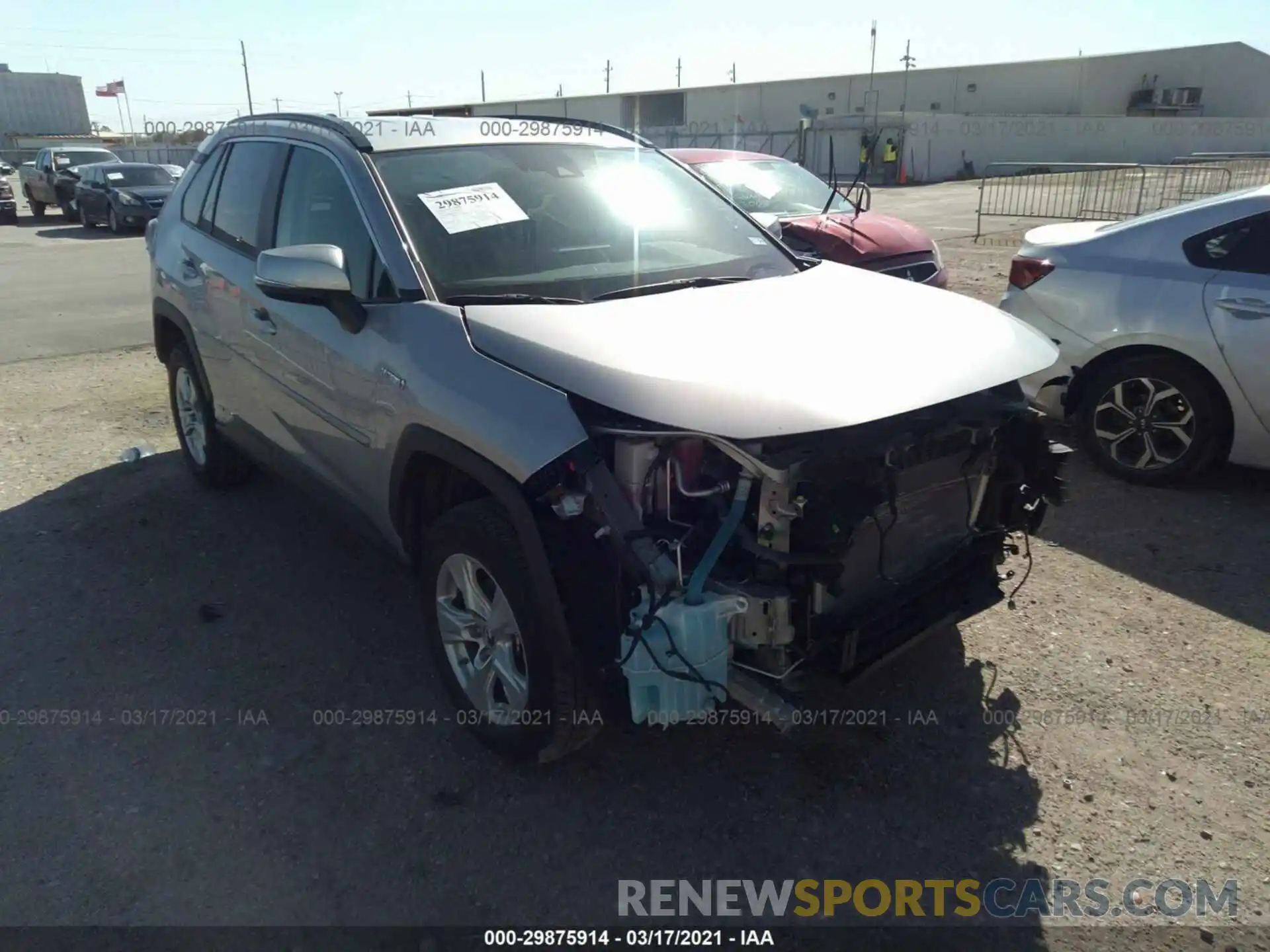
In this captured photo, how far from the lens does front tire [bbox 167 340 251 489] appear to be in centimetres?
508

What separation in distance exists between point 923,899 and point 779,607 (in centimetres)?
89

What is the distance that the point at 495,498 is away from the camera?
108 inches

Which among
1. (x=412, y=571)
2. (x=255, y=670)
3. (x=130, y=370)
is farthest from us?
(x=130, y=370)

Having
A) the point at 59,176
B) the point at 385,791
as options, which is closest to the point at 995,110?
the point at 59,176

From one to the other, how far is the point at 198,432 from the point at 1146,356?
17.1 feet

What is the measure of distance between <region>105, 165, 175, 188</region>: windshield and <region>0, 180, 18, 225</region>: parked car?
563 centimetres

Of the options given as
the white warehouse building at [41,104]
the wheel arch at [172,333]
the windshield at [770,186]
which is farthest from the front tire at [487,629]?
the white warehouse building at [41,104]

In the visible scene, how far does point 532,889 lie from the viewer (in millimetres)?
2578

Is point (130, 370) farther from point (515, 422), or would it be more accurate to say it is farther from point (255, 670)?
point (515, 422)

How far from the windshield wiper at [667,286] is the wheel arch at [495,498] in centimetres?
75

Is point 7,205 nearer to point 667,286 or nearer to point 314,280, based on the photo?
point 314,280

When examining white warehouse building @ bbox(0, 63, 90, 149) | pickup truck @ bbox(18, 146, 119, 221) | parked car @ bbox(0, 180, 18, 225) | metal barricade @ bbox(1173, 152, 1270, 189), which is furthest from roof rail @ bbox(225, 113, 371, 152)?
white warehouse building @ bbox(0, 63, 90, 149)

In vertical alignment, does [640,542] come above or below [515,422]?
below

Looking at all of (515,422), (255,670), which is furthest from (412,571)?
(515,422)
